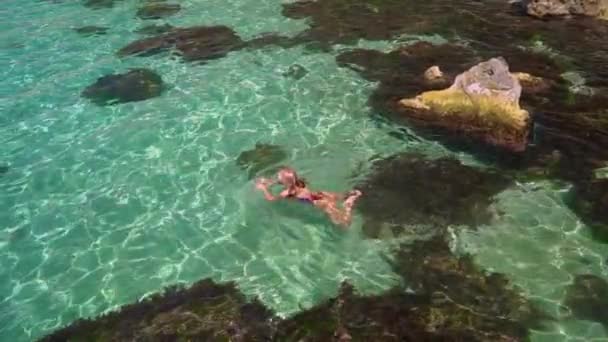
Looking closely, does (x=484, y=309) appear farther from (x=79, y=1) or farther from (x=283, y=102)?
(x=79, y=1)

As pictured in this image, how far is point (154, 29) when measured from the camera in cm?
3588

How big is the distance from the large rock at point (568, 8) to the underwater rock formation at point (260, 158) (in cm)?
1976

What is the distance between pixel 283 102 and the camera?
2614cm

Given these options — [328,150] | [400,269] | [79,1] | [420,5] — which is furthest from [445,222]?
[79,1]

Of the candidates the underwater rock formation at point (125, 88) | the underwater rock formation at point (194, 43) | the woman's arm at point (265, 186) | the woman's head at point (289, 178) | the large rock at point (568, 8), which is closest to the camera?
the woman's head at point (289, 178)

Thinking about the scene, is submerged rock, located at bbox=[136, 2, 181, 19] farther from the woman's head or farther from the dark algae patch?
the dark algae patch

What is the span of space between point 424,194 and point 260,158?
655cm

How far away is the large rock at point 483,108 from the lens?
855 inches

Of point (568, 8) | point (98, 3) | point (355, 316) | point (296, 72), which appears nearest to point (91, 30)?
point (98, 3)

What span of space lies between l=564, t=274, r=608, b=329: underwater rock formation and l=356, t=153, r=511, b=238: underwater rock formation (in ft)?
11.2

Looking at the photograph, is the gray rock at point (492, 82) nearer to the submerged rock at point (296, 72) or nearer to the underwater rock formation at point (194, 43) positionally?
the submerged rock at point (296, 72)

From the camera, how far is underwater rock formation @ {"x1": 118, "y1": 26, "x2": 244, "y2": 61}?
31766mm

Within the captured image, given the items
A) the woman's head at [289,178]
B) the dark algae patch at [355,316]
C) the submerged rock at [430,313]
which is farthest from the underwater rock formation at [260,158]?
the submerged rock at [430,313]

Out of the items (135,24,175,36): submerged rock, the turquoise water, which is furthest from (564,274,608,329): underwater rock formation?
(135,24,175,36): submerged rock
